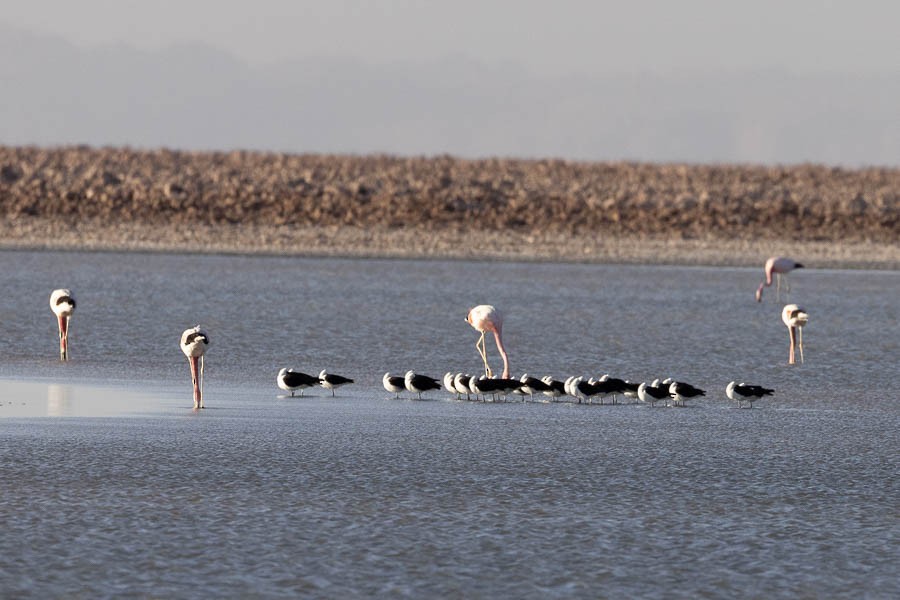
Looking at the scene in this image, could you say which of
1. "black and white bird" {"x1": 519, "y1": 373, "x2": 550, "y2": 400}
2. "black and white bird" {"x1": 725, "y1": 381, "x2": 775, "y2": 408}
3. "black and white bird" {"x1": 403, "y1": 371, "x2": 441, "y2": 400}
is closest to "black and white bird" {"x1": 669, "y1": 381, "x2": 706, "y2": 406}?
"black and white bird" {"x1": 725, "y1": 381, "x2": 775, "y2": 408}

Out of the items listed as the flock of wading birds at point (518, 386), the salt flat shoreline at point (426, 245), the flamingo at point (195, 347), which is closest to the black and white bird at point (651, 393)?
the flock of wading birds at point (518, 386)

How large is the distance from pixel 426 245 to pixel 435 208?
14.1 meters

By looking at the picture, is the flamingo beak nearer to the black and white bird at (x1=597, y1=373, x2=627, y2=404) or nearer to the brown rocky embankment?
the black and white bird at (x1=597, y1=373, x2=627, y2=404)

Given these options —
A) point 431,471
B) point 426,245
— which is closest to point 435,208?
point 426,245

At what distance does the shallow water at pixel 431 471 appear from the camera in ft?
24.8

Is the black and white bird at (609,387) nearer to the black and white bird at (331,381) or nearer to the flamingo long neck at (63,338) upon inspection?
the black and white bird at (331,381)

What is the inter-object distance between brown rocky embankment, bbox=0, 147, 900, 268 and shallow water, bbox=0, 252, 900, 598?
25.7 m

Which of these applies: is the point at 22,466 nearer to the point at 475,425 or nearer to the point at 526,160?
the point at 475,425

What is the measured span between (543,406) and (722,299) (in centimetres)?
1602

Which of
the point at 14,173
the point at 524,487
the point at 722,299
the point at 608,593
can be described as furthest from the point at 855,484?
the point at 14,173

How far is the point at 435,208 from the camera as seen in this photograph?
61750 millimetres

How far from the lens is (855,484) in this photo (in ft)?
33.0

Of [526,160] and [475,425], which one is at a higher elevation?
[526,160]

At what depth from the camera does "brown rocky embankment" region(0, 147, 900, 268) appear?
1887 inches
